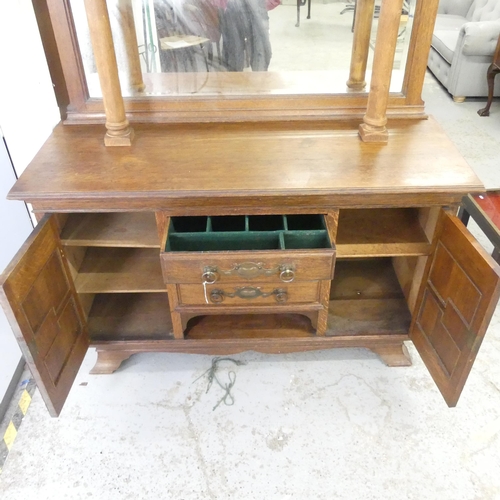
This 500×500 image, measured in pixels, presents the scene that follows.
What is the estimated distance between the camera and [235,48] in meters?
1.33

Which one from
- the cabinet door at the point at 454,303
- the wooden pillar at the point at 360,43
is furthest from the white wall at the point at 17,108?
the cabinet door at the point at 454,303

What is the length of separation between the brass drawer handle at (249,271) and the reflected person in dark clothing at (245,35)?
60 cm

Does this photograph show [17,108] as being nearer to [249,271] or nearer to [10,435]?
[249,271]

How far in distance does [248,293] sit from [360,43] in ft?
2.49

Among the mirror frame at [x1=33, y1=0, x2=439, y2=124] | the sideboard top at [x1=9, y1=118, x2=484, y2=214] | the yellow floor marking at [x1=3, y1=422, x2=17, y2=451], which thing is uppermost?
the mirror frame at [x1=33, y1=0, x2=439, y2=124]

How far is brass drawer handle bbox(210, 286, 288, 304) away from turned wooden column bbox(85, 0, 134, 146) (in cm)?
45

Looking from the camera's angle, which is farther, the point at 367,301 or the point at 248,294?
the point at 367,301

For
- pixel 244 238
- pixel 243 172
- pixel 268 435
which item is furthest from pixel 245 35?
pixel 268 435

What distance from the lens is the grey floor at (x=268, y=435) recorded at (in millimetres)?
1169

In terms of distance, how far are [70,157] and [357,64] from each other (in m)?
0.82

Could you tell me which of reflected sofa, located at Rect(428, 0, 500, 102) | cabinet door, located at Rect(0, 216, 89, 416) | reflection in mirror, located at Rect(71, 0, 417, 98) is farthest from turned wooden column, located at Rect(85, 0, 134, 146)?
reflected sofa, located at Rect(428, 0, 500, 102)

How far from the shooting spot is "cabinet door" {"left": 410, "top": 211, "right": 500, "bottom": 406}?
38.2 inches

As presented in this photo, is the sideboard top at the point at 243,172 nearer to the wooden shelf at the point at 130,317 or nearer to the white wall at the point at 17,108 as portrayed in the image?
the white wall at the point at 17,108

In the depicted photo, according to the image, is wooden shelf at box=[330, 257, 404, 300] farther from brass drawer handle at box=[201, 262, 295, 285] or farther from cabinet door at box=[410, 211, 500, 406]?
brass drawer handle at box=[201, 262, 295, 285]
